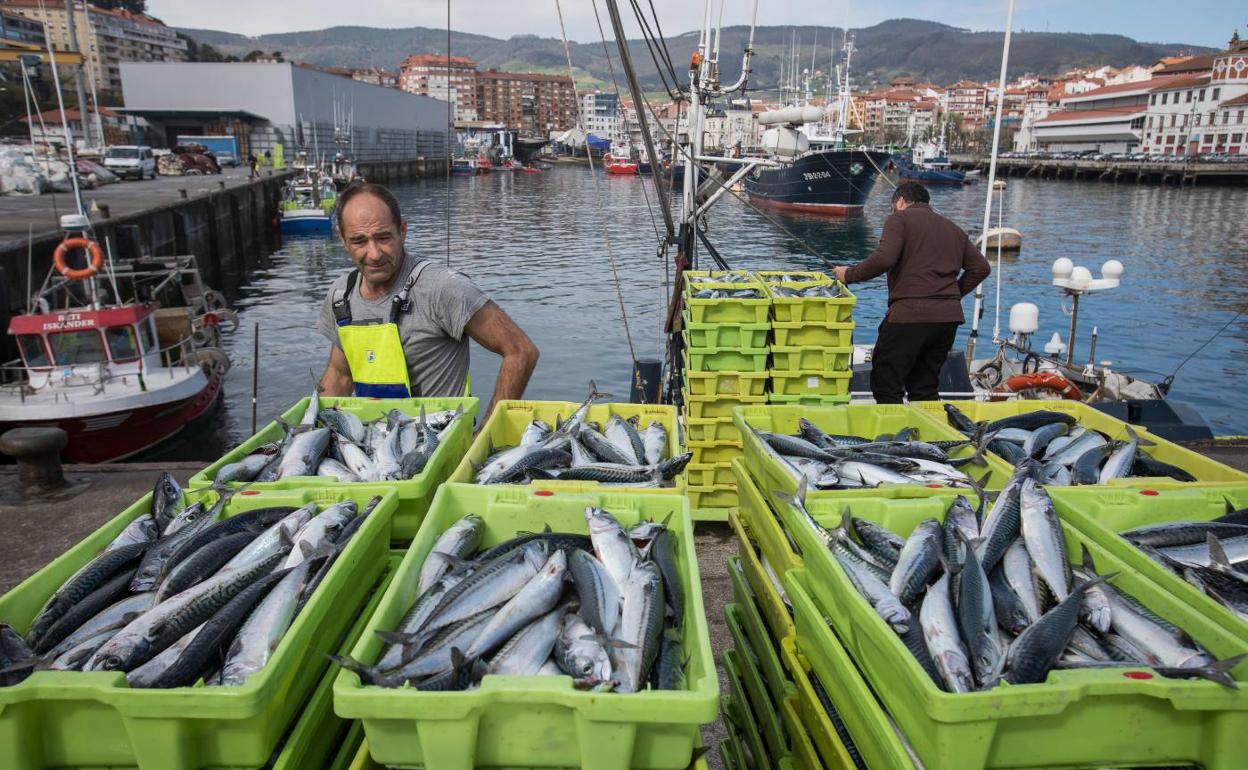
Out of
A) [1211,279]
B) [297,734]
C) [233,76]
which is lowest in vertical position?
[1211,279]

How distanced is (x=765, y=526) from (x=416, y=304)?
1960 millimetres

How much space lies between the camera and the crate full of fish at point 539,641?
1355mm

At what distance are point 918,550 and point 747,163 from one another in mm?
6157

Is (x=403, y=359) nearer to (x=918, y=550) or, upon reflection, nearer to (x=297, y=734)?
(x=297, y=734)

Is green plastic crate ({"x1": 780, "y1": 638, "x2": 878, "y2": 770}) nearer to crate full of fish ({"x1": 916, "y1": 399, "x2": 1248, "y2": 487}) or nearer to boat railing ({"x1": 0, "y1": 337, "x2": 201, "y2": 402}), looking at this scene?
crate full of fish ({"x1": 916, "y1": 399, "x2": 1248, "y2": 487})

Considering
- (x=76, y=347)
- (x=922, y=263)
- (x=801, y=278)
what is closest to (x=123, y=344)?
(x=76, y=347)

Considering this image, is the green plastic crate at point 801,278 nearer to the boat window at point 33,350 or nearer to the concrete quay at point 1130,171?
the boat window at point 33,350

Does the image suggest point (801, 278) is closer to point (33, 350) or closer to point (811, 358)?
point (811, 358)

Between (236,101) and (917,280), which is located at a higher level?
(236,101)

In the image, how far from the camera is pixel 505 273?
25.7m

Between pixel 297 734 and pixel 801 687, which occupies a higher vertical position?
pixel 297 734

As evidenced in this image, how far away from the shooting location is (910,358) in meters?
5.68

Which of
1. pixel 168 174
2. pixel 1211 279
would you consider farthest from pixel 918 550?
pixel 168 174

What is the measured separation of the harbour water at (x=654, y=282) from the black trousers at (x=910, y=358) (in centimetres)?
94
